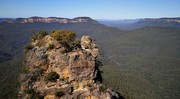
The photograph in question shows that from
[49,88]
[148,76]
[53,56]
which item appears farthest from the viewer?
[148,76]

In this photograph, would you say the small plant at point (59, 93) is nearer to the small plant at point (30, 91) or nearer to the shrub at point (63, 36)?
the small plant at point (30, 91)

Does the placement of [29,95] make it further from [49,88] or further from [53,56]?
[53,56]

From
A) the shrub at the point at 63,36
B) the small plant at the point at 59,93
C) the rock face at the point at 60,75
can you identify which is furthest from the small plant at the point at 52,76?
the shrub at the point at 63,36

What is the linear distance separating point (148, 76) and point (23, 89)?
154212 mm

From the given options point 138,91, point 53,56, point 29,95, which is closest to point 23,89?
point 29,95

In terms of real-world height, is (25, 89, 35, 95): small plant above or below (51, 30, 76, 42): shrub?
below

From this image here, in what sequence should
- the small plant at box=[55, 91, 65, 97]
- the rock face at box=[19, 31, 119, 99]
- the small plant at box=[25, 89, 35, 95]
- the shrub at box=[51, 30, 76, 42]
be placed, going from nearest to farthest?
the small plant at box=[55, 91, 65, 97], the rock face at box=[19, 31, 119, 99], the small plant at box=[25, 89, 35, 95], the shrub at box=[51, 30, 76, 42]

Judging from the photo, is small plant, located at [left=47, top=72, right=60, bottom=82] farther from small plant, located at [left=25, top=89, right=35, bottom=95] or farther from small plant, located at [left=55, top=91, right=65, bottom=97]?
small plant, located at [left=25, top=89, right=35, bottom=95]

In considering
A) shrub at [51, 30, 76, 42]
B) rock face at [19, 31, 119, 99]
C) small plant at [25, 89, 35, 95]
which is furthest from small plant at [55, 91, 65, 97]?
shrub at [51, 30, 76, 42]

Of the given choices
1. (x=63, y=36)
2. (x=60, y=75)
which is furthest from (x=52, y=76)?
(x=63, y=36)

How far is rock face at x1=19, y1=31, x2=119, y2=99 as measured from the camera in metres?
35.8

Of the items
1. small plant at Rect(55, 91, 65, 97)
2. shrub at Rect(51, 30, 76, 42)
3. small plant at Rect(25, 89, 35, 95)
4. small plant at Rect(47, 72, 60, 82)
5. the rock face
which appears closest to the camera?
small plant at Rect(55, 91, 65, 97)

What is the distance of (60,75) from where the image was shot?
37719 mm

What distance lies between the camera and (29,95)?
36.1 meters
